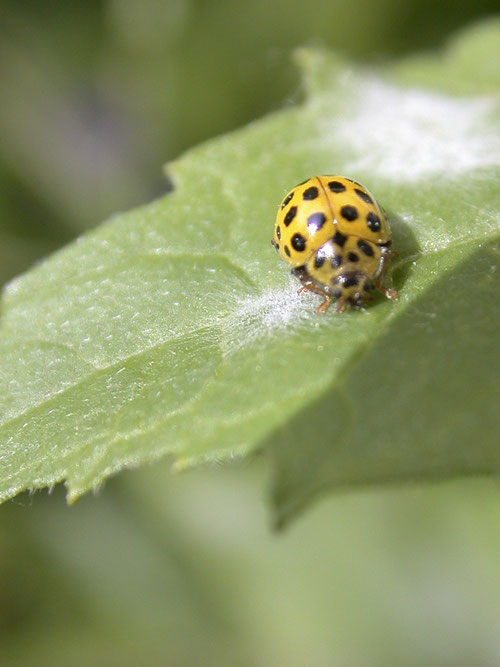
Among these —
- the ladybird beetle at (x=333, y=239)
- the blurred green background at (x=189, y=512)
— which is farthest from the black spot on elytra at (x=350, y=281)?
the blurred green background at (x=189, y=512)

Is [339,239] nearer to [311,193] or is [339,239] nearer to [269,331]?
[311,193]

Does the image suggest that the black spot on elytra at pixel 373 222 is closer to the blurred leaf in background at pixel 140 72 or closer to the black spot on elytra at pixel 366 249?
the black spot on elytra at pixel 366 249

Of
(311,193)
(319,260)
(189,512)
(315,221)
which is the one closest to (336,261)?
(319,260)

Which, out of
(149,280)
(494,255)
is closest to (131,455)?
(149,280)

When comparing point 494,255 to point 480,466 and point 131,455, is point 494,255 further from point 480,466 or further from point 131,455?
point 131,455

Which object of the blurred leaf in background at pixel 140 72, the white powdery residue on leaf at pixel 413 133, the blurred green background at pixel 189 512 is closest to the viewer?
the white powdery residue on leaf at pixel 413 133
